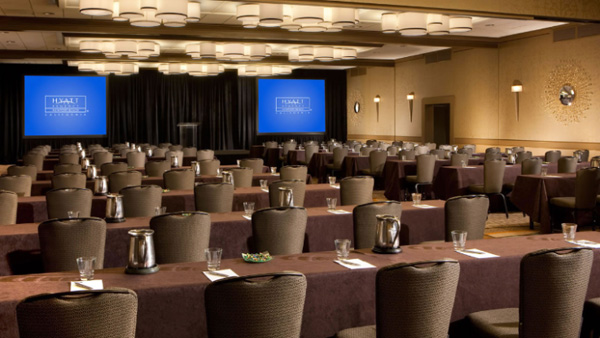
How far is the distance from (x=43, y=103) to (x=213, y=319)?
70.3 feet

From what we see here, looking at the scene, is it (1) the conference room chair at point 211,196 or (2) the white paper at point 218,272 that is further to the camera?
(1) the conference room chair at point 211,196

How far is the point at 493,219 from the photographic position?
997cm

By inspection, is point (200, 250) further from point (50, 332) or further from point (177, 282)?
point (50, 332)

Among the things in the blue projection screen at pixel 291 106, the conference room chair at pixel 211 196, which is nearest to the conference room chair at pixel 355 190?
the conference room chair at pixel 211 196

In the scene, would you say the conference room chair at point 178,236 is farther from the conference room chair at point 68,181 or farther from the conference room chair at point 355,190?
the conference room chair at point 68,181

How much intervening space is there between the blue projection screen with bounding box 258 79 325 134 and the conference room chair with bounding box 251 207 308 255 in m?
19.9

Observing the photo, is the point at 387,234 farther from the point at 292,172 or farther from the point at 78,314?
the point at 292,172

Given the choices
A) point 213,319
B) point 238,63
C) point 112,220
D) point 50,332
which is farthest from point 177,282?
point 238,63

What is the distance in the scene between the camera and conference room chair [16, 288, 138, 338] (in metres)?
2.36

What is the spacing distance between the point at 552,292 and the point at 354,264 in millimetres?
1046

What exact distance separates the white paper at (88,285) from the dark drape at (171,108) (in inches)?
799

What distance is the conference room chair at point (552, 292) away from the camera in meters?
3.06

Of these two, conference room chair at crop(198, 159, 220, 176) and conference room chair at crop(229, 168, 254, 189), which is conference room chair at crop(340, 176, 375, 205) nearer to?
conference room chair at crop(229, 168, 254, 189)

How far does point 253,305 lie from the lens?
2645 millimetres
